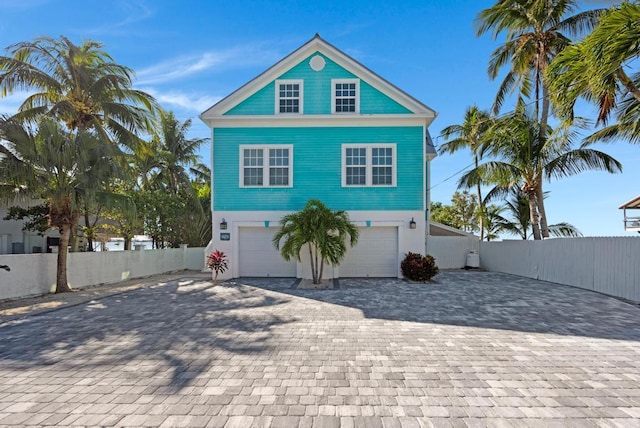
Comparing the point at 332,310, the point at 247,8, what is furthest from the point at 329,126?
the point at 332,310

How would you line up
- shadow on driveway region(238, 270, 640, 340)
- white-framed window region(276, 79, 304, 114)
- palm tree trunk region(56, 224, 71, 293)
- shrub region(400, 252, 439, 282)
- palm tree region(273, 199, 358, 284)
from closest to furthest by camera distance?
1. shadow on driveway region(238, 270, 640, 340)
2. palm tree trunk region(56, 224, 71, 293)
3. palm tree region(273, 199, 358, 284)
4. shrub region(400, 252, 439, 282)
5. white-framed window region(276, 79, 304, 114)

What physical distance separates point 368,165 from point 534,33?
9.77 metres

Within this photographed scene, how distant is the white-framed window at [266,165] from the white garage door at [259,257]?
1.91 m

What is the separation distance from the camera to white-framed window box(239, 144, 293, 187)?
43.1 feet

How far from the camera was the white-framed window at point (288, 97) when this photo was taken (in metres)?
13.3

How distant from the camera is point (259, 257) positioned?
13.5 meters

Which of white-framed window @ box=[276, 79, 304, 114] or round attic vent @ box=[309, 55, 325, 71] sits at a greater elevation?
round attic vent @ box=[309, 55, 325, 71]

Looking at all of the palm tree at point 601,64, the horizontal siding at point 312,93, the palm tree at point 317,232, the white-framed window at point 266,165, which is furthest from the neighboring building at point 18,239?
the palm tree at point 601,64

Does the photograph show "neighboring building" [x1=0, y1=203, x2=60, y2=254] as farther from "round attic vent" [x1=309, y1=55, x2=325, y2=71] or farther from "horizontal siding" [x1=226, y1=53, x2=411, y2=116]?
"round attic vent" [x1=309, y1=55, x2=325, y2=71]

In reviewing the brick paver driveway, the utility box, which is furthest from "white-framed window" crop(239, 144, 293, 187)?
the utility box

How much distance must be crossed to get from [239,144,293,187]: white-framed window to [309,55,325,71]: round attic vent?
127 inches

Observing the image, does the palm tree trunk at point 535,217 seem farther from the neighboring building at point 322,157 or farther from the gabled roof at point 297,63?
the gabled roof at point 297,63

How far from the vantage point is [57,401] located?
12.0ft

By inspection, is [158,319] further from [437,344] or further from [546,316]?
[546,316]
